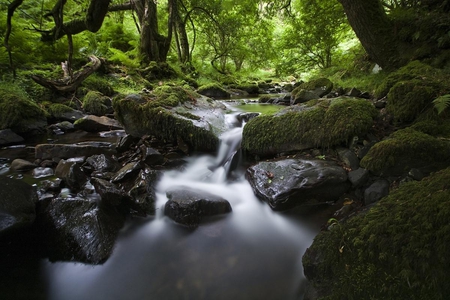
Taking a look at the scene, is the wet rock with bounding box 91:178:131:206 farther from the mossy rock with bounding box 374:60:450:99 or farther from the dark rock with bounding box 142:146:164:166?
the mossy rock with bounding box 374:60:450:99

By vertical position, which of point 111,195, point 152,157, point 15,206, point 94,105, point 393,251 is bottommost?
point 15,206

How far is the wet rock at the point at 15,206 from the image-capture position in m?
2.33

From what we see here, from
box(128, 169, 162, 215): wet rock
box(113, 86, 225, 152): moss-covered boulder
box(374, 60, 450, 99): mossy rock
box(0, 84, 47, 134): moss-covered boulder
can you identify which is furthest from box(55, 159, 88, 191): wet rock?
box(374, 60, 450, 99): mossy rock

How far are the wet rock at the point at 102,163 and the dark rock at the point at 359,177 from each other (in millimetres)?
3393

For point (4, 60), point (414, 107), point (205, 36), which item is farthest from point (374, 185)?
point (205, 36)

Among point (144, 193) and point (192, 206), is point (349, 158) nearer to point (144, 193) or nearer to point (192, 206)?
point (192, 206)

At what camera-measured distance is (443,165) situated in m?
2.31

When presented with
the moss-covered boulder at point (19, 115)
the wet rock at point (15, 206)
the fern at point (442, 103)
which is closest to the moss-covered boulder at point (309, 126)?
the fern at point (442, 103)

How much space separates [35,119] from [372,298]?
727cm

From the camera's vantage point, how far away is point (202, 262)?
2.41m

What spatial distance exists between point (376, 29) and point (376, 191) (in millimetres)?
4464

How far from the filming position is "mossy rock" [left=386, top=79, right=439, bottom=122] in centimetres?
291

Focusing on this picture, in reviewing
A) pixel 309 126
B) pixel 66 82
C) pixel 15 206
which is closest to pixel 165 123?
pixel 15 206

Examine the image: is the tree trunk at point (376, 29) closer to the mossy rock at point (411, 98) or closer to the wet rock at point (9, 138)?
the mossy rock at point (411, 98)
